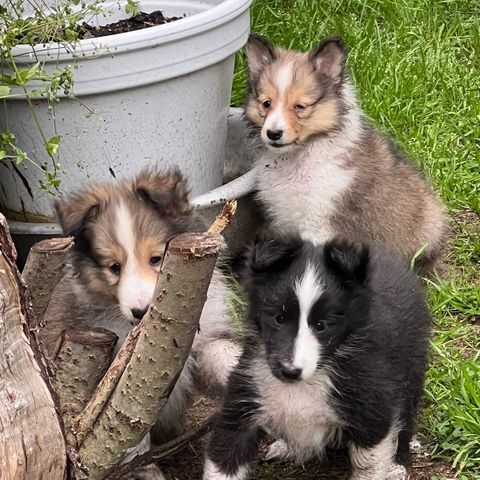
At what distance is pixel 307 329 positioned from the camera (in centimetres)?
337

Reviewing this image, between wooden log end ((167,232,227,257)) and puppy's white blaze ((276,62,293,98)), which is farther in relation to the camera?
puppy's white blaze ((276,62,293,98))

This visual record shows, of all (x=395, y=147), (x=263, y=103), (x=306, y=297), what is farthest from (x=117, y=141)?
(x=306, y=297)

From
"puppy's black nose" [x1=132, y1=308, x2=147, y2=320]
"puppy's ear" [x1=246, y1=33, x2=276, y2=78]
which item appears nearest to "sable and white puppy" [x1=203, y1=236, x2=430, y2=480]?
"puppy's black nose" [x1=132, y1=308, x2=147, y2=320]

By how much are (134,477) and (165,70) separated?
1835 mm

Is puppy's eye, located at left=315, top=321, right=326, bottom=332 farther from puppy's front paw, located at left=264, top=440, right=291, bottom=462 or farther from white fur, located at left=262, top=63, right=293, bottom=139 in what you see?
white fur, located at left=262, top=63, right=293, bottom=139

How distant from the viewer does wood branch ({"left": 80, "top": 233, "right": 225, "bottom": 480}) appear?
3.13 meters

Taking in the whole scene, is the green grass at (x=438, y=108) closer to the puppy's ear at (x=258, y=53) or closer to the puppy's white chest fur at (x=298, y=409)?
the puppy's white chest fur at (x=298, y=409)

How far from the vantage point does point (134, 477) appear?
3.98m

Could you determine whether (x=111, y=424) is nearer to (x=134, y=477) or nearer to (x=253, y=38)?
(x=134, y=477)

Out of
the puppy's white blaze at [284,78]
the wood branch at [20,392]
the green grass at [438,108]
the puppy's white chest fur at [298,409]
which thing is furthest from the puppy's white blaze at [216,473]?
the puppy's white blaze at [284,78]

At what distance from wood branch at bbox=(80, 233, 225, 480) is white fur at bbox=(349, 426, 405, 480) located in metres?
0.68

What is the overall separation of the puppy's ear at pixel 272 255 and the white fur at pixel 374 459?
2.20 ft

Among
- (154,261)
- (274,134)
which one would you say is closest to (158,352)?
(154,261)

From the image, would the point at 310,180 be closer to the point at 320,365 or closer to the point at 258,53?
the point at 258,53
